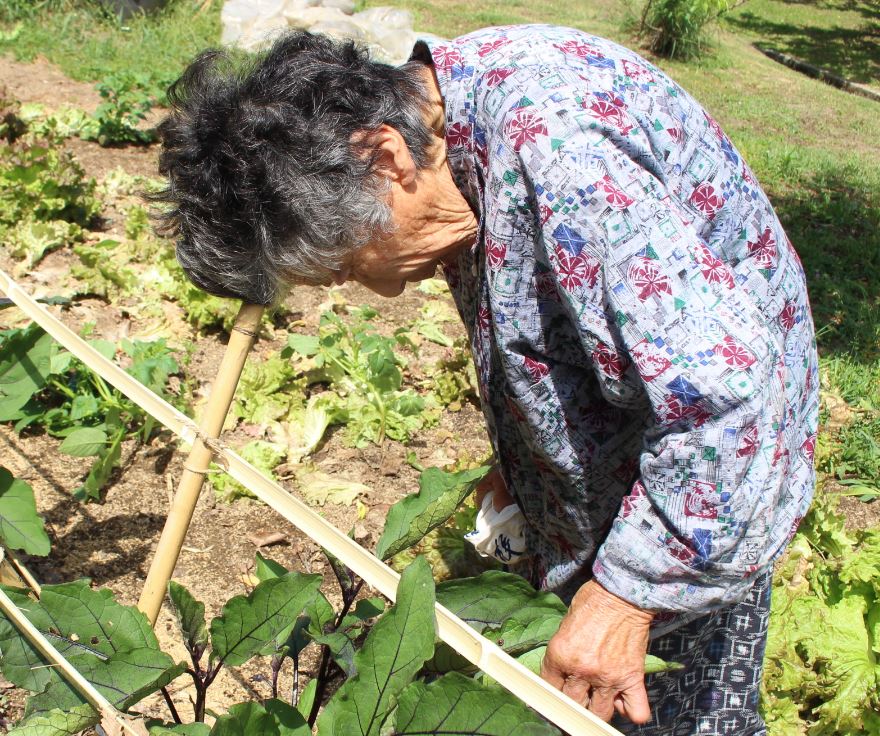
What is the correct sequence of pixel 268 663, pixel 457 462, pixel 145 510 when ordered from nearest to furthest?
pixel 268 663 < pixel 145 510 < pixel 457 462

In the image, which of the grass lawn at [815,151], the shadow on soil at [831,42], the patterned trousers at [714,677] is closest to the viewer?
the patterned trousers at [714,677]

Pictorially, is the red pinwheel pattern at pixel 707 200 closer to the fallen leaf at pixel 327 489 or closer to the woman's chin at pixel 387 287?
the woman's chin at pixel 387 287

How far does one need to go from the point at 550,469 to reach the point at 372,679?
2.18 ft

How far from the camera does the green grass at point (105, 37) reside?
694 centimetres

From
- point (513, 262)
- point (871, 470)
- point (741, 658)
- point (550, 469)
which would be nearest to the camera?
point (513, 262)

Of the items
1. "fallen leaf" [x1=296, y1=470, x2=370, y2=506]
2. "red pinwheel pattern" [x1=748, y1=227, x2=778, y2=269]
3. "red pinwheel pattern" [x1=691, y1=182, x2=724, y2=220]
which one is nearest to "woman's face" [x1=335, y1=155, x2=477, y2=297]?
"red pinwheel pattern" [x1=691, y1=182, x2=724, y2=220]

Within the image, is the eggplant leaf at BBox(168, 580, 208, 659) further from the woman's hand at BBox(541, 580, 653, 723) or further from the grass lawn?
the grass lawn

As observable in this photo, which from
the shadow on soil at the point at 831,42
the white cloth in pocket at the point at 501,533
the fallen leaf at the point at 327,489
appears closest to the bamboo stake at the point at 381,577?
the white cloth in pocket at the point at 501,533

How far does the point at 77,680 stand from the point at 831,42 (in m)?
13.9

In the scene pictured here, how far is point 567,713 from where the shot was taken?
1.14m

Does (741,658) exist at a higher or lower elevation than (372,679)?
lower

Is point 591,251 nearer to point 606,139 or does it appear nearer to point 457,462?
point 606,139

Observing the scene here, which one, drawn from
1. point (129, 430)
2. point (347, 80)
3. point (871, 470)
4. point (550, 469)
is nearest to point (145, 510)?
point (129, 430)

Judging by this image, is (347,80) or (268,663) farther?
(268,663)
